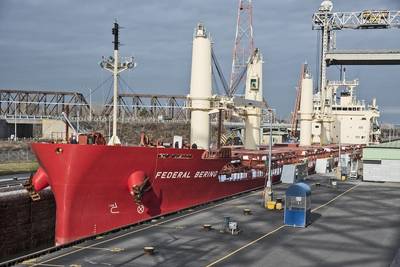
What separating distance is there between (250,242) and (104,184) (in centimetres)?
864

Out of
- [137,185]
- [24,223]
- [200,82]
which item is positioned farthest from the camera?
[200,82]

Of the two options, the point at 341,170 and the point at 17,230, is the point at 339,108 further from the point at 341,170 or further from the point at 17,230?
the point at 17,230

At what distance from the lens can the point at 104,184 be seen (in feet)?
86.1

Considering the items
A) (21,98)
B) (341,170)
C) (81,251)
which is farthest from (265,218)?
(21,98)

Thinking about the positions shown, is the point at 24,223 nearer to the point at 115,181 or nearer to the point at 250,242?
the point at 115,181

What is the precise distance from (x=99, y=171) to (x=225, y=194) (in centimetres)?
1505

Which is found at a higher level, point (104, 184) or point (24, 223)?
point (104, 184)

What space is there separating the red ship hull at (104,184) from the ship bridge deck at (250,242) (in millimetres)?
1394

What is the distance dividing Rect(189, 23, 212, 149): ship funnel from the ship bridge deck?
840cm

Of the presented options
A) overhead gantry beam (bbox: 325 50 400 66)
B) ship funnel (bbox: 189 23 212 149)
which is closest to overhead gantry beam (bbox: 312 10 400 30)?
overhead gantry beam (bbox: 325 50 400 66)

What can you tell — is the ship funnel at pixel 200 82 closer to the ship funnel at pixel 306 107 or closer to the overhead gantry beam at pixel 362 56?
the ship funnel at pixel 306 107

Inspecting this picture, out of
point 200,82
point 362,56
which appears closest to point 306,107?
point 362,56

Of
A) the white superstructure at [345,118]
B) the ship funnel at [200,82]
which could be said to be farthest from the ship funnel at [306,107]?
the ship funnel at [200,82]

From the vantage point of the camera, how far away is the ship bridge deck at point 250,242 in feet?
65.9
